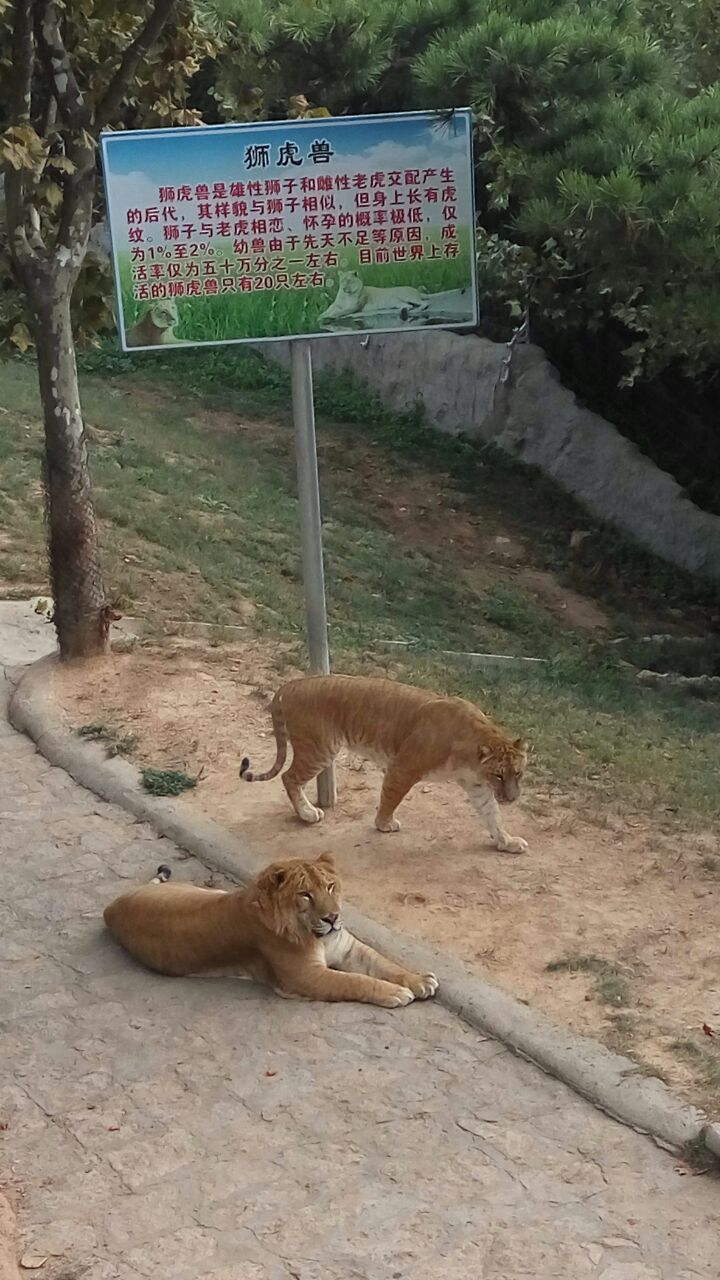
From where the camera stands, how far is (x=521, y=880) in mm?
5430

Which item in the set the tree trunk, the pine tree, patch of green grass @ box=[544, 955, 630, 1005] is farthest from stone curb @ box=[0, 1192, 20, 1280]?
the pine tree

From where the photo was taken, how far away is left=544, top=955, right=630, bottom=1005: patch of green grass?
14.8 ft

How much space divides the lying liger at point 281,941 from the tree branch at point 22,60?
4.54 meters

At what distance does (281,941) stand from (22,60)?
500cm

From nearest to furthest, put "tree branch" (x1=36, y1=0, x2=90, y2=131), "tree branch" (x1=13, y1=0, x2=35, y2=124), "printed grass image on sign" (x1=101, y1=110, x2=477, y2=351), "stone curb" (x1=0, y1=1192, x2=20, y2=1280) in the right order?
"stone curb" (x1=0, y1=1192, x2=20, y2=1280), "printed grass image on sign" (x1=101, y1=110, x2=477, y2=351), "tree branch" (x1=13, y1=0, x2=35, y2=124), "tree branch" (x1=36, y1=0, x2=90, y2=131)

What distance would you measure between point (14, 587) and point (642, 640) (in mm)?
5005

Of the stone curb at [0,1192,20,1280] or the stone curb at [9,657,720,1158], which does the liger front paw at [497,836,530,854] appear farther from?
the stone curb at [0,1192,20,1280]

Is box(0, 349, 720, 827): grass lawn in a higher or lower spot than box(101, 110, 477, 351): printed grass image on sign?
lower

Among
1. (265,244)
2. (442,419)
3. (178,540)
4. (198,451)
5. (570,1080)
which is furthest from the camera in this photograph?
(442,419)

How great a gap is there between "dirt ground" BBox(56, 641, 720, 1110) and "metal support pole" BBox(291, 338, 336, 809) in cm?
48

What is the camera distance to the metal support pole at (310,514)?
583 centimetres

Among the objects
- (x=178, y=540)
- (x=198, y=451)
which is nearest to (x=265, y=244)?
(x=178, y=540)

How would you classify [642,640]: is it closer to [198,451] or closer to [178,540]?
[178,540]

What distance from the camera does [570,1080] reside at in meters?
4.07
